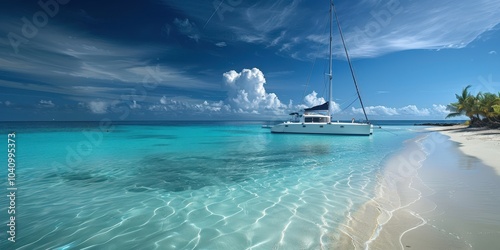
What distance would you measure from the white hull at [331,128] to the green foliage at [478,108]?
1485 centimetres

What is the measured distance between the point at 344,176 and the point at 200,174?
560 cm

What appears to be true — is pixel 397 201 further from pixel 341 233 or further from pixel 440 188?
pixel 341 233

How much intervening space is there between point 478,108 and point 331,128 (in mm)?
25533

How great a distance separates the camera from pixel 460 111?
45.3 m

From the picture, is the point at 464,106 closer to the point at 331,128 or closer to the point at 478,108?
the point at 478,108

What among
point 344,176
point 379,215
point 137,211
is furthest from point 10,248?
point 344,176

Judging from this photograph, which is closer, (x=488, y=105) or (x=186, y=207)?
(x=186, y=207)

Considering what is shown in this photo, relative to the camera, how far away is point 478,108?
120 ft

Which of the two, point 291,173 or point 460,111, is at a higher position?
point 460,111

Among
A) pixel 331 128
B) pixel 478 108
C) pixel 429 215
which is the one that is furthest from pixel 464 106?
pixel 429 215

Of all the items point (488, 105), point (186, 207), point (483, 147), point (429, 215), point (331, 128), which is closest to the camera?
point (429, 215)

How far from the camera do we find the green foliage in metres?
33.7

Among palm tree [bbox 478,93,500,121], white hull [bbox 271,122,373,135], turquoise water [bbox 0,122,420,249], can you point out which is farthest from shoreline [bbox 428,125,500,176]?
palm tree [bbox 478,93,500,121]

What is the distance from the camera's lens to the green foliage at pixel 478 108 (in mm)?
33691
